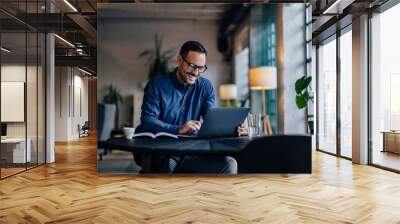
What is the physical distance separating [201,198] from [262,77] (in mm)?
2051

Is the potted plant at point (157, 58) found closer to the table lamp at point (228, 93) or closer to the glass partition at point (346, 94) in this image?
the table lamp at point (228, 93)

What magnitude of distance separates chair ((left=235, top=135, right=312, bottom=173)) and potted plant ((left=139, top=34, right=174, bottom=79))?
163 centimetres

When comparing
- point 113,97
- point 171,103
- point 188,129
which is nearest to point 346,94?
point 188,129

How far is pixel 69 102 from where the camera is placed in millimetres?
13664

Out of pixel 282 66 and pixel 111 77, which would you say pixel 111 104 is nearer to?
pixel 111 77

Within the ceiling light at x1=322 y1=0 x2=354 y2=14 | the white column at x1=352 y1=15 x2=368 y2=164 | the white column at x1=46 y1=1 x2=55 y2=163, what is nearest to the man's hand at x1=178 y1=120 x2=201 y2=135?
the ceiling light at x1=322 y1=0 x2=354 y2=14

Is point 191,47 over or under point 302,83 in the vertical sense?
over

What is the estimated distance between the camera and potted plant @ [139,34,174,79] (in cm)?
562

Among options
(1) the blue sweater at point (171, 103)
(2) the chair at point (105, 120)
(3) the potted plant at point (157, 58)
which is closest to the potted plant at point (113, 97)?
(2) the chair at point (105, 120)

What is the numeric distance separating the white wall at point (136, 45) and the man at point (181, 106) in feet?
0.54

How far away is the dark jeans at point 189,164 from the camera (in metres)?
5.62

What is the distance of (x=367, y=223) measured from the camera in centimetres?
340

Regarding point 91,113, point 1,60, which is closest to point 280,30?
point 1,60

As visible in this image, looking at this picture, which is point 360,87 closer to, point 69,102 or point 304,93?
point 304,93
